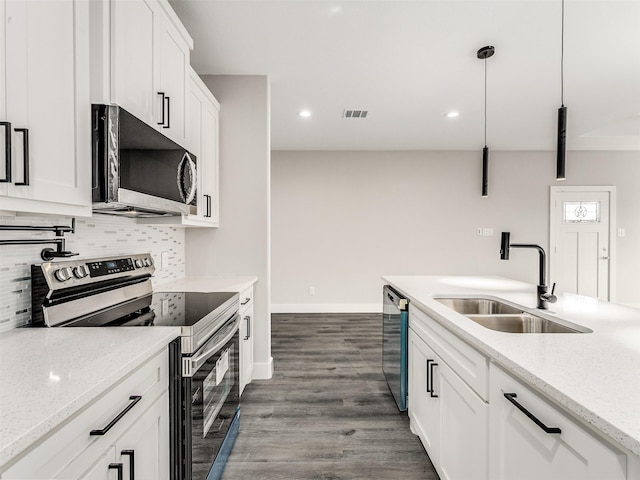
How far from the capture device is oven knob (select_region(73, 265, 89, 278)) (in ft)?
4.64

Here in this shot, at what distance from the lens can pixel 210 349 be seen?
146 centimetres

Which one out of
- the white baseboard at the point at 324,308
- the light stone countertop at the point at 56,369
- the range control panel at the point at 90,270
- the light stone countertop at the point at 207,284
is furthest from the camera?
the white baseboard at the point at 324,308

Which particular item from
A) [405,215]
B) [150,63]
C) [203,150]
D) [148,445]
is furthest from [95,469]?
[405,215]

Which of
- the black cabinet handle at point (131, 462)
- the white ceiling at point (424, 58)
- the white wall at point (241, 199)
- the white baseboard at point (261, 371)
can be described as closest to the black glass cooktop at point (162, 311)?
the black cabinet handle at point (131, 462)

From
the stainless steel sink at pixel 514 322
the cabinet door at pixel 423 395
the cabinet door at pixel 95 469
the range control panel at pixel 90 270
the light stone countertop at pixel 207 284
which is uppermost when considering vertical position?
the range control panel at pixel 90 270

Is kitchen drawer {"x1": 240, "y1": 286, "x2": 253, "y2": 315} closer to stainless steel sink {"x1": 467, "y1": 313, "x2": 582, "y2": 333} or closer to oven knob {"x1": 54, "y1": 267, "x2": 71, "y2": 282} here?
oven knob {"x1": 54, "y1": 267, "x2": 71, "y2": 282}

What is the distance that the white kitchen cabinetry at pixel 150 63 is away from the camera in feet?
4.38

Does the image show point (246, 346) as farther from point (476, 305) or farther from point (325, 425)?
point (476, 305)

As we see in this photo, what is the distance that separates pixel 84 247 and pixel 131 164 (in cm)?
64

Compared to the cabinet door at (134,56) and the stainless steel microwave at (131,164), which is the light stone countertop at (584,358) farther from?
the cabinet door at (134,56)

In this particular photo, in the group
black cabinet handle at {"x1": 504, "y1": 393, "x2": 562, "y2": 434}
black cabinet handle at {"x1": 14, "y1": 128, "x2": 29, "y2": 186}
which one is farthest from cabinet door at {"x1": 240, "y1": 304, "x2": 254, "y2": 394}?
black cabinet handle at {"x1": 504, "y1": 393, "x2": 562, "y2": 434}

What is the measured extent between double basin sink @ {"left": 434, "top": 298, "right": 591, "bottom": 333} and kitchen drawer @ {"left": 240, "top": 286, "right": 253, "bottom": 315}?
131cm

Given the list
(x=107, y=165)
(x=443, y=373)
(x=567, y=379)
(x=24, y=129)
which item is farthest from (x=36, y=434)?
(x=443, y=373)

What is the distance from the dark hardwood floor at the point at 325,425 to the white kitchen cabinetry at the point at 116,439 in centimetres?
86
